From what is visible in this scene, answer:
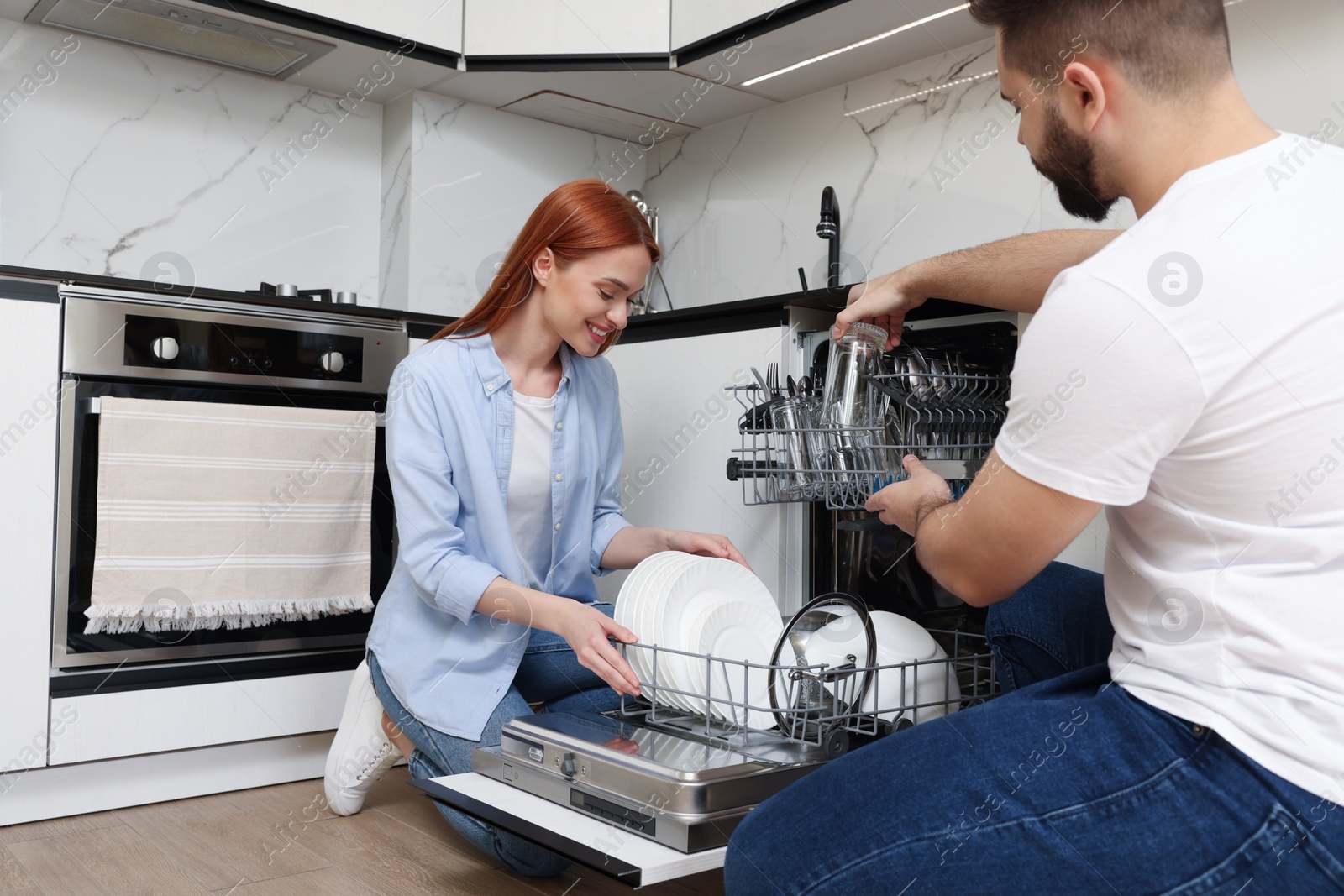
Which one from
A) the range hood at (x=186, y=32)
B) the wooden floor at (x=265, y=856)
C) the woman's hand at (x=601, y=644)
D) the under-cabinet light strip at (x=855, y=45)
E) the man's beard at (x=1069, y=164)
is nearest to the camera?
the man's beard at (x=1069, y=164)

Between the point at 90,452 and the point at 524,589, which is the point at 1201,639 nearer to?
the point at 524,589

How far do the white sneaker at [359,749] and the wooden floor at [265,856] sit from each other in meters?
0.07

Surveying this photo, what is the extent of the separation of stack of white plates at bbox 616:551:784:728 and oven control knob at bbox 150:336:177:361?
108 cm

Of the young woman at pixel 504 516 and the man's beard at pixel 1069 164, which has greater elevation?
the man's beard at pixel 1069 164

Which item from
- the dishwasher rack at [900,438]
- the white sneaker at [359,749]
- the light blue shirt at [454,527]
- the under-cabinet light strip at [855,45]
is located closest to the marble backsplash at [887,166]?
the under-cabinet light strip at [855,45]

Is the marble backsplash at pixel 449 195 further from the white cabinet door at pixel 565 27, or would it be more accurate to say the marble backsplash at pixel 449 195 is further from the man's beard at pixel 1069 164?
the man's beard at pixel 1069 164

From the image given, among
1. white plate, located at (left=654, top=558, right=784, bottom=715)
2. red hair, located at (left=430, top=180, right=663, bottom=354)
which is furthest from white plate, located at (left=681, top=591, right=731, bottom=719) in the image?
red hair, located at (left=430, top=180, right=663, bottom=354)

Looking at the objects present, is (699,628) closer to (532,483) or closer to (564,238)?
(532,483)

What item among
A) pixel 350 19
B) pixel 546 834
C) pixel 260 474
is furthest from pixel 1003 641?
pixel 350 19

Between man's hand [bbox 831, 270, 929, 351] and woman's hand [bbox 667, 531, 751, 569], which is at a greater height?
man's hand [bbox 831, 270, 929, 351]

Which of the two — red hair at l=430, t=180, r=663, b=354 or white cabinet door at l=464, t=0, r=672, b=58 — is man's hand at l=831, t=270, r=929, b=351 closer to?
red hair at l=430, t=180, r=663, b=354

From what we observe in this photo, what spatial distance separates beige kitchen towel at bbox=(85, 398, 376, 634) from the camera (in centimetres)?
193

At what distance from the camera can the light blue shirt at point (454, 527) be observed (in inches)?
64.9

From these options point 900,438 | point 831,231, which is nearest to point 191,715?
point 900,438
